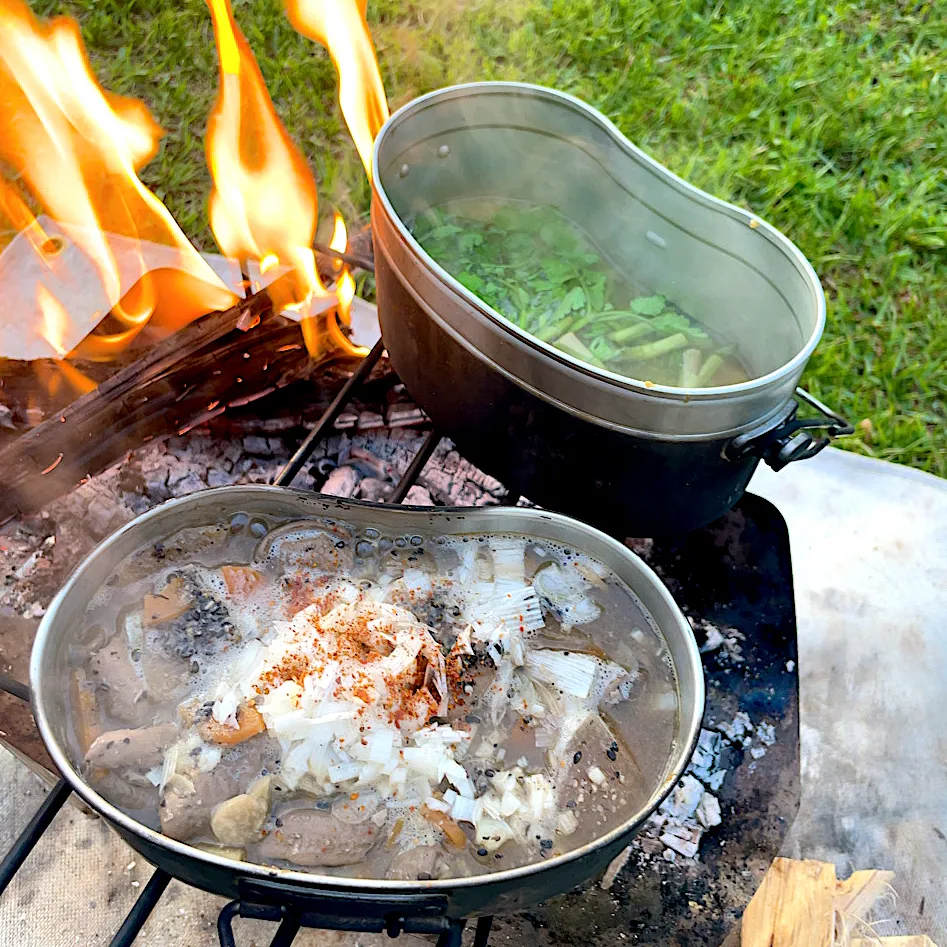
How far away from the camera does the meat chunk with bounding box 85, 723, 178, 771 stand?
5.36ft

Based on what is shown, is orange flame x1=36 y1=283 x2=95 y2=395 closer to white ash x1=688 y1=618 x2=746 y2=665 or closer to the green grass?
the green grass

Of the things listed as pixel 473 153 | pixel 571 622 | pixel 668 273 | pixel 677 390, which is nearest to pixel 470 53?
pixel 473 153

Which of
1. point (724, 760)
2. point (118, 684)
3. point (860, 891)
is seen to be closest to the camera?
point (118, 684)

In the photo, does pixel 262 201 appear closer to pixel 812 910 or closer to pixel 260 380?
pixel 260 380

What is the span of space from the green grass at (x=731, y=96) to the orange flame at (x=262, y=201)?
0.79 meters

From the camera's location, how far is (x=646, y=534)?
237cm

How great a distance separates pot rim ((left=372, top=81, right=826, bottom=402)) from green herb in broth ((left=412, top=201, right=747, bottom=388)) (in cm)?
21

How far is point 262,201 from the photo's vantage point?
3.16 m

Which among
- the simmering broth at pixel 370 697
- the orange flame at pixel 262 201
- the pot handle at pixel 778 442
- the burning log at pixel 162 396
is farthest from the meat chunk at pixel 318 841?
the orange flame at pixel 262 201

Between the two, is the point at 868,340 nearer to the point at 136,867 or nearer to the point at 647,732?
the point at 647,732

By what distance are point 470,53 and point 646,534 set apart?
3331 mm

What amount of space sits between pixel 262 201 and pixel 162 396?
1.03m

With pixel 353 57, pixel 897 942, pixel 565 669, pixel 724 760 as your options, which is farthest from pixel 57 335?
pixel 897 942

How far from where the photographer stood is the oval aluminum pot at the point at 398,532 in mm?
1432
